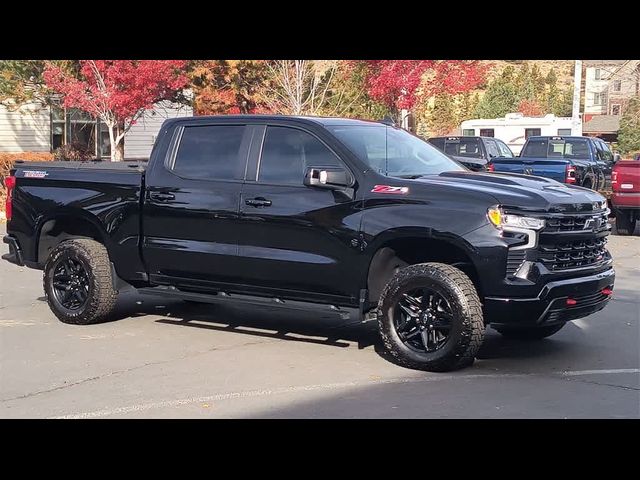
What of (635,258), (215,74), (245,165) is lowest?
(635,258)

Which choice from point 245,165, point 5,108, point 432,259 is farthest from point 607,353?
point 5,108

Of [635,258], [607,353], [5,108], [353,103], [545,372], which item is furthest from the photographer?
[353,103]

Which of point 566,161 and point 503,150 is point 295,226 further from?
point 503,150

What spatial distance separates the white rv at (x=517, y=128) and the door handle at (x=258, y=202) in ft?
76.2

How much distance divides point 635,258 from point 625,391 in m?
8.14

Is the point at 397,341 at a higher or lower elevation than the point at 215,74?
lower

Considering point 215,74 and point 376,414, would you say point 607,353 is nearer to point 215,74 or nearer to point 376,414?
point 376,414

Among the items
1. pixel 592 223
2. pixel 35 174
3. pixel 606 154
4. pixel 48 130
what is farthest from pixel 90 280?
pixel 48 130

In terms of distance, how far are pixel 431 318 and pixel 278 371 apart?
50.0 inches

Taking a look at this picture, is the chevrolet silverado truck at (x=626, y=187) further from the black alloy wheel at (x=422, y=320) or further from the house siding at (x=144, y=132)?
the house siding at (x=144, y=132)

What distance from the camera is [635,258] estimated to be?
13711 mm

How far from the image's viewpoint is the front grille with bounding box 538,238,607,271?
21.0 ft

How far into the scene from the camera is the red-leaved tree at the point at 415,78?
77.8ft

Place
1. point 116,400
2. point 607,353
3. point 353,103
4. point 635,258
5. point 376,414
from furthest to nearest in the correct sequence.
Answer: point 353,103
point 635,258
point 607,353
point 116,400
point 376,414
